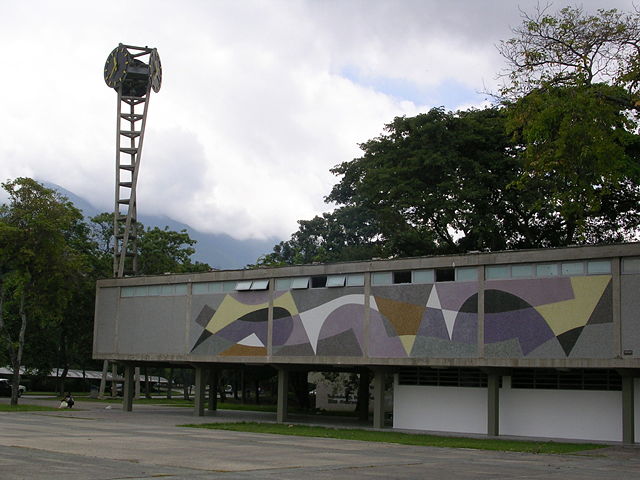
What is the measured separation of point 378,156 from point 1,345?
122 feet

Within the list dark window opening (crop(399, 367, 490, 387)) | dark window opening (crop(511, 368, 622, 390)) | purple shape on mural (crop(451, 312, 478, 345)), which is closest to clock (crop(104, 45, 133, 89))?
dark window opening (crop(399, 367, 490, 387))

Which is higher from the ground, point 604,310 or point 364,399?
point 604,310

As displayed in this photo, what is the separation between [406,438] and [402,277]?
779cm

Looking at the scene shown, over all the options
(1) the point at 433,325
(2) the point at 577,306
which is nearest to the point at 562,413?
(2) the point at 577,306

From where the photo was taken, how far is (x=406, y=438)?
1273 inches

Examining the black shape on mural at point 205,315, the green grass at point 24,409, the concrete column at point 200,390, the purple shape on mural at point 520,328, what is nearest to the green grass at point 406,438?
the purple shape on mural at point 520,328

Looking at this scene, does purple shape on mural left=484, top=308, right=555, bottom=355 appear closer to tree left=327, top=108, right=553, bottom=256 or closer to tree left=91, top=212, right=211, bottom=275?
tree left=327, top=108, right=553, bottom=256

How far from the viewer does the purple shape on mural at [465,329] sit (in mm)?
34750

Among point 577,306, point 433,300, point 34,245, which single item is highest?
point 34,245

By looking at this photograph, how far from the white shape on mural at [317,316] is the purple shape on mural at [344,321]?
0.56 ft

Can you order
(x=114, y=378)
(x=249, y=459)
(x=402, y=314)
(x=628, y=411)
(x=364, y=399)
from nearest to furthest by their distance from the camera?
1. (x=249, y=459)
2. (x=628, y=411)
3. (x=402, y=314)
4. (x=364, y=399)
5. (x=114, y=378)

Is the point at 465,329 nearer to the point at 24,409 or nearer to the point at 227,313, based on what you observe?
the point at 227,313

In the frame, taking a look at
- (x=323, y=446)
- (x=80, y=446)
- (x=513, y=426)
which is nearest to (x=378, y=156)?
(x=513, y=426)

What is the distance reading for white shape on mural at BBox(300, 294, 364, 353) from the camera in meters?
38.7
